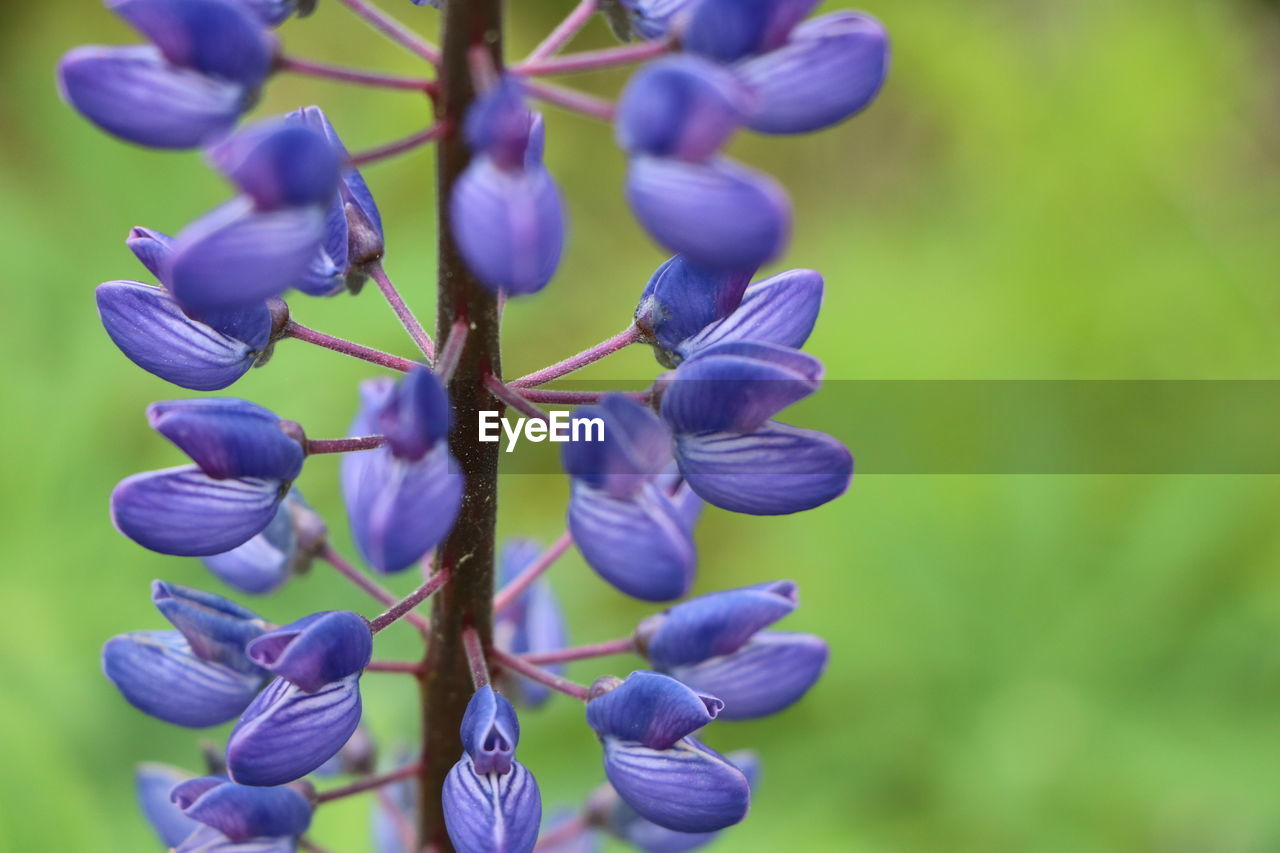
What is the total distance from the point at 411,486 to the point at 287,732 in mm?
370

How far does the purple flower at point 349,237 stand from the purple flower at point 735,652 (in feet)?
2.10

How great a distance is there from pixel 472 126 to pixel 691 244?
0.27 meters

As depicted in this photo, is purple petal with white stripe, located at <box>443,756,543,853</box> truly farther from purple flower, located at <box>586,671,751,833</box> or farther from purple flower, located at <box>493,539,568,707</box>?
purple flower, located at <box>493,539,568,707</box>

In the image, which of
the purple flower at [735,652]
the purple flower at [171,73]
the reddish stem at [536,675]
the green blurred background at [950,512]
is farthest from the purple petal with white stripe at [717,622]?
the green blurred background at [950,512]

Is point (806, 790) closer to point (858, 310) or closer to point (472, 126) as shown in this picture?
point (858, 310)

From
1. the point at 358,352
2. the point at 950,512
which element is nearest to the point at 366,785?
the point at 358,352

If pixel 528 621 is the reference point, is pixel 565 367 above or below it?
above

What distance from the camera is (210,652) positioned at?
1.91 metres

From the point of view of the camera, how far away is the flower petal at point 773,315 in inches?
75.4

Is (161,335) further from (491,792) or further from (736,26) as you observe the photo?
(736,26)

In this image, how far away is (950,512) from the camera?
168 inches

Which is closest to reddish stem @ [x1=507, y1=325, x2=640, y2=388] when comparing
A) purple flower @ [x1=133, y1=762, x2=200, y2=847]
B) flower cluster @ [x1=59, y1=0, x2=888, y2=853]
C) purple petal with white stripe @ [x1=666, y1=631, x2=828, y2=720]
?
flower cluster @ [x1=59, y1=0, x2=888, y2=853]

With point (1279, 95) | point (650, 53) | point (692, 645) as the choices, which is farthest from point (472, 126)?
point (1279, 95)

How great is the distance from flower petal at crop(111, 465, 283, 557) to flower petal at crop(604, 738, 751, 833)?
0.56m
